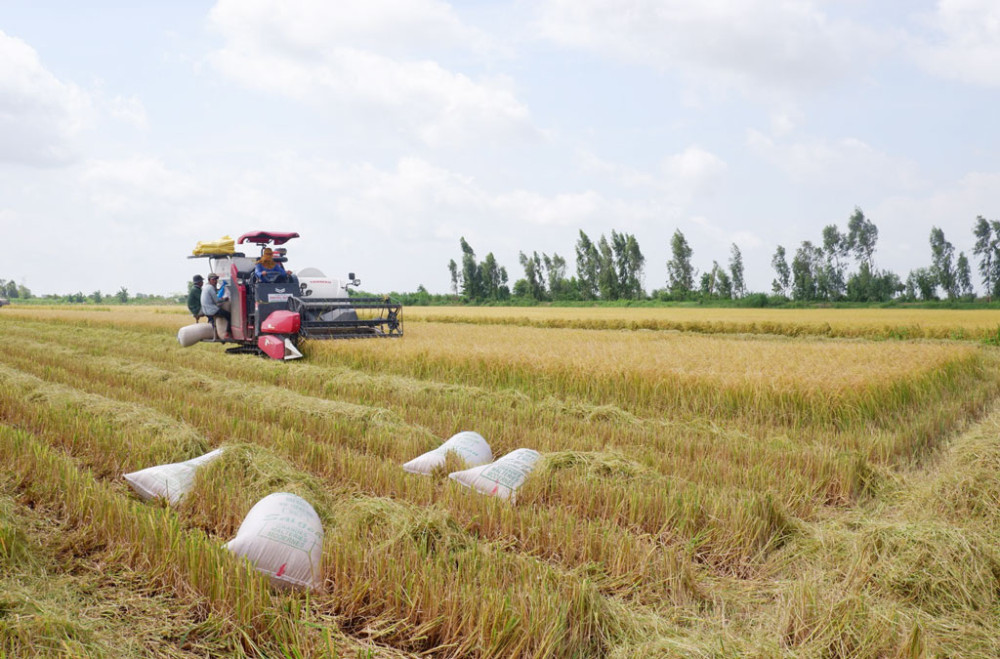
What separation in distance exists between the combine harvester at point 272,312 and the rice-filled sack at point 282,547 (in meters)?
8.71

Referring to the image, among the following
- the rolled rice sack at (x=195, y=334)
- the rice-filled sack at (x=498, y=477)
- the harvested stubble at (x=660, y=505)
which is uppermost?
the rolled rice sack at (x=195, y=334)

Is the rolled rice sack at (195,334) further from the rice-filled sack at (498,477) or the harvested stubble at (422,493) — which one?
the rice-filled sack at (498,477)

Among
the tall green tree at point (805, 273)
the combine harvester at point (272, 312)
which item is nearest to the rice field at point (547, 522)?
the combine harvester at point (272, 312)

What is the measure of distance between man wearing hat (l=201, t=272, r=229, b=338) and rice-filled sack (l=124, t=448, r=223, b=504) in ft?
30.8

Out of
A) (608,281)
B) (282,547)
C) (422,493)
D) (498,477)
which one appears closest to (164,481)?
(282,547)

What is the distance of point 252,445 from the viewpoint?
5.16 meters

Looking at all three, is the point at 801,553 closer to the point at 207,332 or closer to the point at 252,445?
the point at 252,445

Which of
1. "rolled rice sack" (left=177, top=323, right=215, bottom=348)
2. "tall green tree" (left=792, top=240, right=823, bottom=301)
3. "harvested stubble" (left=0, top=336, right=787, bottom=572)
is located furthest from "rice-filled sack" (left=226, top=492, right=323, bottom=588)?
"tall green tree" (left=792, top=240, right=823, bottom=301)

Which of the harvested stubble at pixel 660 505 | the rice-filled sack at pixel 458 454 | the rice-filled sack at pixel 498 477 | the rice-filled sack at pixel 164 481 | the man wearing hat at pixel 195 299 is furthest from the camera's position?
the man wearing hat at pixel 195 299

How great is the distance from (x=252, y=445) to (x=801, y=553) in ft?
13.3

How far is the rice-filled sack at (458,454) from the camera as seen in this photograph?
488 cm

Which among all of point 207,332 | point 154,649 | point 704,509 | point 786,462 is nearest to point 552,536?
point 704,509

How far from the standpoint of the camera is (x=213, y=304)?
1317 centimetres

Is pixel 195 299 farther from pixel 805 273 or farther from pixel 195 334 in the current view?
pixel 805 273
